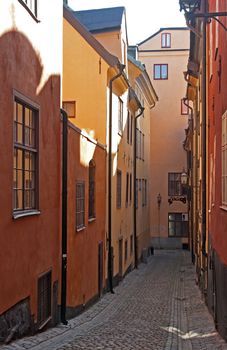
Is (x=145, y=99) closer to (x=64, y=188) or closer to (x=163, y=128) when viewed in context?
(x=163, y=128)

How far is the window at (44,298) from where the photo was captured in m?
10.0

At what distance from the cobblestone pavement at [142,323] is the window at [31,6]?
4673 millimetres

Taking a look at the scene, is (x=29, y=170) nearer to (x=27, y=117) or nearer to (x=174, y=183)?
Result: (x=27, y=117)

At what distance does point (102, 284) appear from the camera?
18.1 meters

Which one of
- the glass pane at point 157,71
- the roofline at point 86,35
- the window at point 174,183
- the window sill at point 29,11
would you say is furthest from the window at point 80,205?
the glass pane at point 157,71

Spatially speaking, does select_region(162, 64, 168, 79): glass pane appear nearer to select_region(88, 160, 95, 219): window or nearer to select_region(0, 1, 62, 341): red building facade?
select_region(88, 160, 95, 219): window

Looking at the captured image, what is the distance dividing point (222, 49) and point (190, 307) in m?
8.20

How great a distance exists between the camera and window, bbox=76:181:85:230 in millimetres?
13842

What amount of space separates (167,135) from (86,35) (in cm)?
2528

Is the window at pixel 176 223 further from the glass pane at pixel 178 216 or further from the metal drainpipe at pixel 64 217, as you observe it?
the metal drainpipe at pixel 64 217

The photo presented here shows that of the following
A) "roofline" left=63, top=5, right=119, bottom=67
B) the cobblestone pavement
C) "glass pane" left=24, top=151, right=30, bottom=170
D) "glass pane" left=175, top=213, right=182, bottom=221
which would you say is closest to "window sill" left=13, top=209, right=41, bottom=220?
"glass pane" left=24, top=151, right=30, bottom=170

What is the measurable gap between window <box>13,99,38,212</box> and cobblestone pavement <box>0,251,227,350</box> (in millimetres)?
2040

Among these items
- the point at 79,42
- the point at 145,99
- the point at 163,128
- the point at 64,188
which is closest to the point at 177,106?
the point at 163,128

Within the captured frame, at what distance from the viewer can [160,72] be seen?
43000 millimetres
